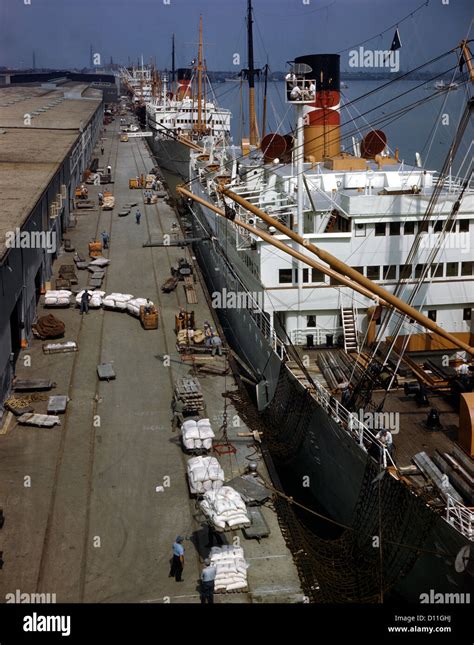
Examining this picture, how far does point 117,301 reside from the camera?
29.4m

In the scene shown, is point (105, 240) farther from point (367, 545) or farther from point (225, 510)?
point (367, 545)

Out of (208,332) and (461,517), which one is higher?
(208,332)

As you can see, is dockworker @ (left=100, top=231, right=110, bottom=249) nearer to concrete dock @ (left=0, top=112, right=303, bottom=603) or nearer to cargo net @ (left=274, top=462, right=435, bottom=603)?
concrete dock @ (left=0, top=112, right=303, bottom=603)

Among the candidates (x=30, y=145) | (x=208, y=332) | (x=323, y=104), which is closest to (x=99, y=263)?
(x=208, y=332)

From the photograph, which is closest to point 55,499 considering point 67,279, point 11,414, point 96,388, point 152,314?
point 11,414

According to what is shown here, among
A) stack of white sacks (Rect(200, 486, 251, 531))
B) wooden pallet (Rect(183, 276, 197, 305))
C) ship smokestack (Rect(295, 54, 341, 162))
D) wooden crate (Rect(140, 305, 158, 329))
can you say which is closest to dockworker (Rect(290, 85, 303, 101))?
ship smokestack (Rect(295, 54, 341, 162))

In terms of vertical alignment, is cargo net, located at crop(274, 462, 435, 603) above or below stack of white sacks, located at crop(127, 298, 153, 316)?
below

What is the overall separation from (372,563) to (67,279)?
70.1 ft

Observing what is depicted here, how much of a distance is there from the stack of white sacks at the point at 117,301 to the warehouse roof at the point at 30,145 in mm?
4401

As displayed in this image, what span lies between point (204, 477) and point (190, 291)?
606 inches

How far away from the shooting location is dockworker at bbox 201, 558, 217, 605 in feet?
42.4

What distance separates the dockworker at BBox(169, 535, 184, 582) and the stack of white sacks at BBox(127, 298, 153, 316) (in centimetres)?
1558

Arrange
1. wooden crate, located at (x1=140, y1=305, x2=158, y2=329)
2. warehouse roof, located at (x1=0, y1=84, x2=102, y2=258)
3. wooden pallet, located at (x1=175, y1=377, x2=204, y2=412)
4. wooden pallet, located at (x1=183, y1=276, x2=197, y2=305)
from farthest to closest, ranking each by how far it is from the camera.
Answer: warehouse roof, located at (x1=0, y1=84, x2=102, y2=258), wooden pallet, located at (x1=183, y1=276, x2=197, y2=305), wooden crate, located at (x1=140, y1=305, x2=158, y2=329), wooden pallet, located at (x1=175, y1=377, x2=204, y2=412)

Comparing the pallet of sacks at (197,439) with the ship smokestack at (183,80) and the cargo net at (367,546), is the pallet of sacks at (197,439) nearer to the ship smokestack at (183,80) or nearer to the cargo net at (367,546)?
the cargo net at (367,546)
